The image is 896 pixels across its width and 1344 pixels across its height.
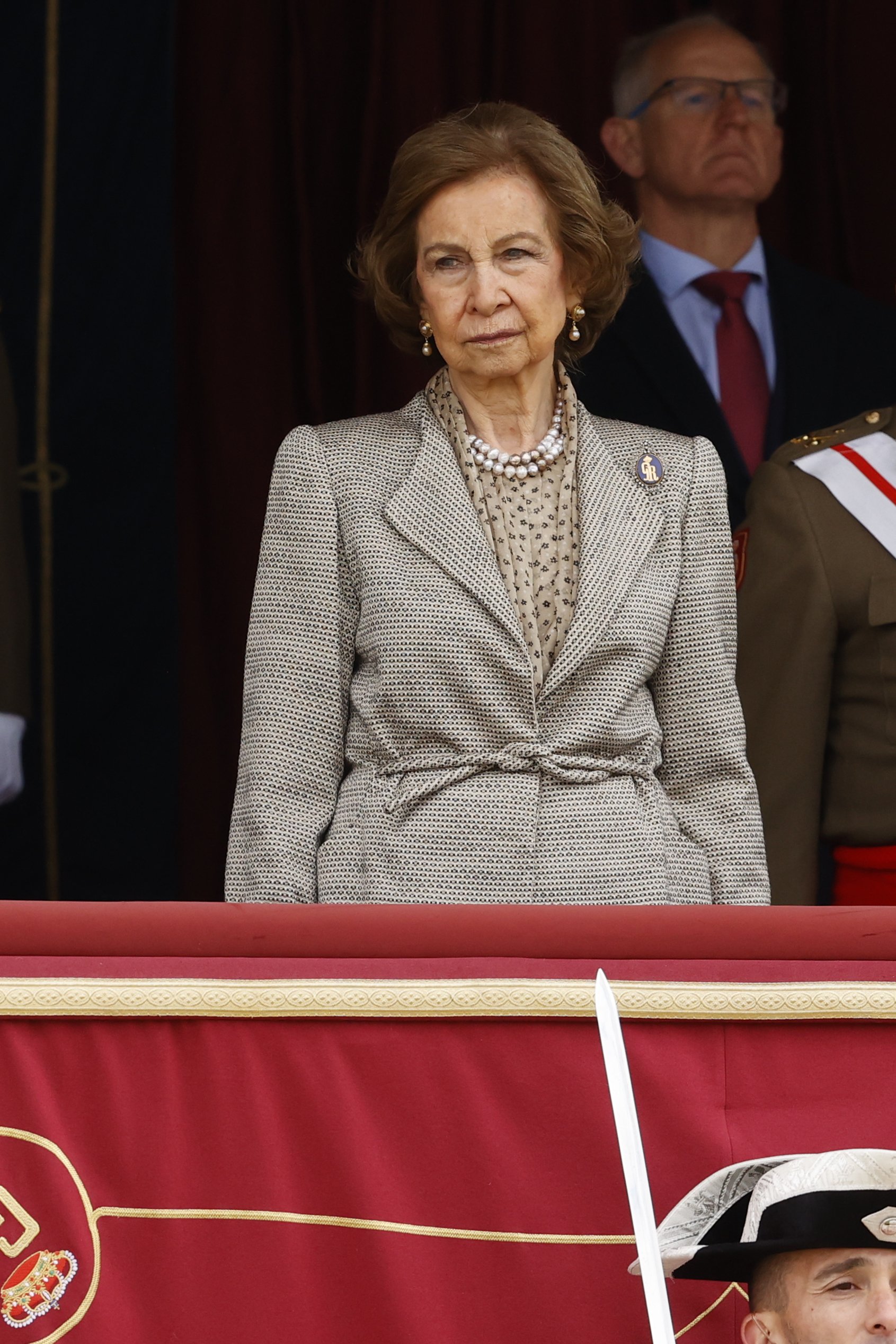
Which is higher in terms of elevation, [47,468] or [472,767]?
[47,468]

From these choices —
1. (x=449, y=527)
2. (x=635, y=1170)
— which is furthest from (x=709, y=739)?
(x=635, y=1170)

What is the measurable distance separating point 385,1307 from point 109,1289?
8.8 inches

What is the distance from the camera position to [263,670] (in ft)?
7.44

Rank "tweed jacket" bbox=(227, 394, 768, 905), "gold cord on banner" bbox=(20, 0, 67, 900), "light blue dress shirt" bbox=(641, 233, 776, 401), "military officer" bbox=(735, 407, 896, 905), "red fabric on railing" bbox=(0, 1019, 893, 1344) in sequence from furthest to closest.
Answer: "light blue dress shirt" bbox=(641, 233, 776, 401) → "gold cord on banner" bbox=(20, 0, 67, 900) → "military officer" bbox=(735, 407, 896, 905) → "tweed jacket" bbox=(227, 394, 768, 905) → "red fabric on railing" bbox=(0, 1019, 893, 1344)

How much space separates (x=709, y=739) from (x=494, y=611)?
0.97 feet

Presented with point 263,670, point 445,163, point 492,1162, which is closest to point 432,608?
point 263,670

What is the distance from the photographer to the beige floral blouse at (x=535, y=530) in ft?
7.57

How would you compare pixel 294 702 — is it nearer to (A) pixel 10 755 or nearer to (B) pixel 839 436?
(A) pixel 10 755

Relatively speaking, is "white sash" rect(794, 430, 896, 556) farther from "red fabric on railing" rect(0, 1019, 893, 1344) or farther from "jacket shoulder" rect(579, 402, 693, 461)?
"red fabric on railing" rect(0, 1019, 893, 1344)

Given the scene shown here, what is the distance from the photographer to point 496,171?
7.86ft

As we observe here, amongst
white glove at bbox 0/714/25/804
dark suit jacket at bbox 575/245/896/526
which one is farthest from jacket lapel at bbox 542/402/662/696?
dark suit jacket at bbox 575/245/896/526

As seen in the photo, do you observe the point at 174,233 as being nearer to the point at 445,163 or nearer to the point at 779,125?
the point at 779,125

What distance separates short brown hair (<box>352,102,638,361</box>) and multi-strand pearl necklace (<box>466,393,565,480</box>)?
17 cm

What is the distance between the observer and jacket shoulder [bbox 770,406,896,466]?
2.91 meters
